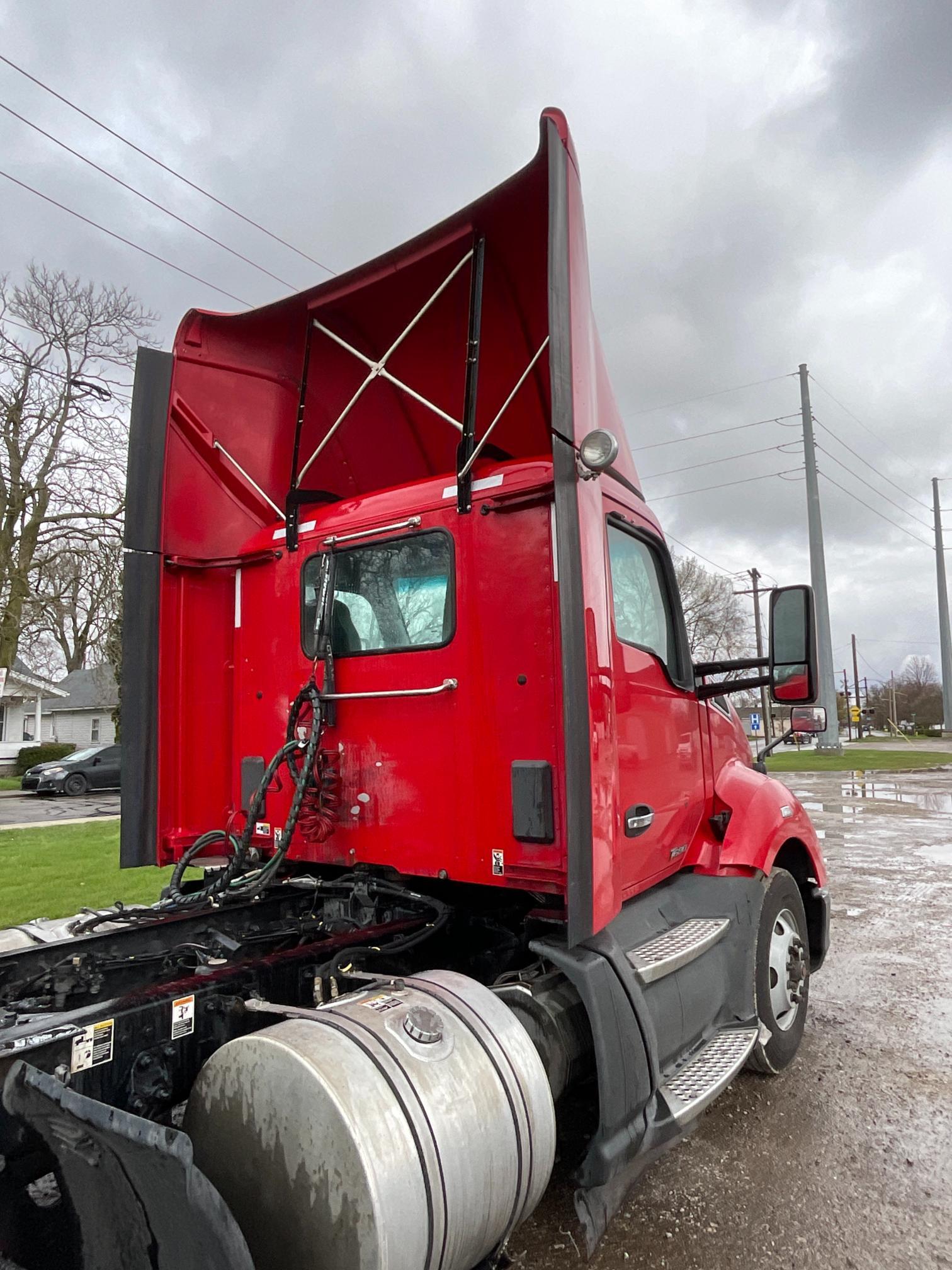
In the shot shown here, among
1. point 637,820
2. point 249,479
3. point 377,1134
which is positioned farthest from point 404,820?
point 249,479

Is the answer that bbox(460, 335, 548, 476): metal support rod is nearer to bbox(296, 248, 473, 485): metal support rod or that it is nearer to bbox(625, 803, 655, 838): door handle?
bbox(296, 248, 473, 485): metal support rod

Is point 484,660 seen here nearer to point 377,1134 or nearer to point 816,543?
point 377,1134

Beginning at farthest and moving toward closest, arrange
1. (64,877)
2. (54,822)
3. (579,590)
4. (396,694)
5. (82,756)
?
(82,756), (54,822), (64,877), (396,694), (579,590)

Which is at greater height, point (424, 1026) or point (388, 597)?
point (388, 597)

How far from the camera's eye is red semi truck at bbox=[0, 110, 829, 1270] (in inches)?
74.2

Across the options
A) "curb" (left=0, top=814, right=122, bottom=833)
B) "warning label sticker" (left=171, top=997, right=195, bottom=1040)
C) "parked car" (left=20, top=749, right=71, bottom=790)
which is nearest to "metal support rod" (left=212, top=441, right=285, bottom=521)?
"warning label sticker" (left=171, top=997, right=195, bottom=1040)

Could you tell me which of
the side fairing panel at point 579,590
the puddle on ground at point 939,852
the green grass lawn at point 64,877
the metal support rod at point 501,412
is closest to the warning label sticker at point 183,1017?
the side fairing panel at point 579,590

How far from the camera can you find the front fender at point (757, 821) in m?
3.76

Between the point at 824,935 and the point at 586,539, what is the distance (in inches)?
123

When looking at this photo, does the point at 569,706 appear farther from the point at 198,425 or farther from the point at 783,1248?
the point at 198,425

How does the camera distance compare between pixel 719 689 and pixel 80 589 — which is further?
pixel 80 589

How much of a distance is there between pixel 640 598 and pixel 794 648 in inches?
27.6

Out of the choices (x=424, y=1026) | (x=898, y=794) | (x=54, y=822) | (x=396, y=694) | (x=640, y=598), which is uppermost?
(x=640, y=598)

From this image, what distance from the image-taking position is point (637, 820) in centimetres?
312
